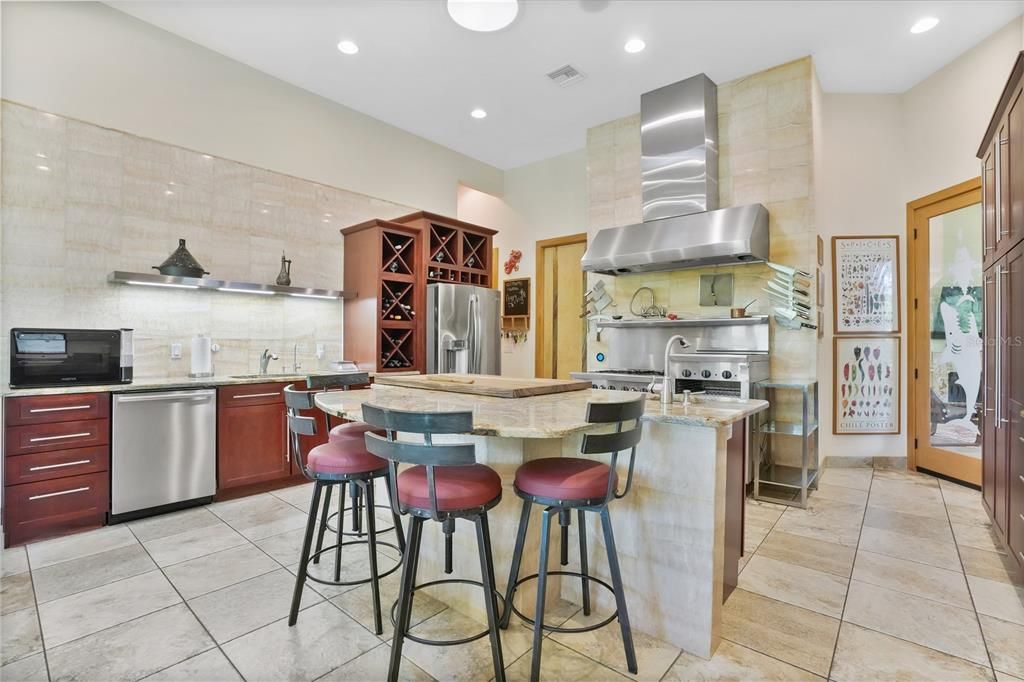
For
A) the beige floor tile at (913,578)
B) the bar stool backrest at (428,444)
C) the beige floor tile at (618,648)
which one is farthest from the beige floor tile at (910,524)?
the bar stool backrest at (428,444)

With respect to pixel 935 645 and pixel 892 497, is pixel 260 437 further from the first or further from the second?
pixel 892 497

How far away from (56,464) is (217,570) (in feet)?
4.43

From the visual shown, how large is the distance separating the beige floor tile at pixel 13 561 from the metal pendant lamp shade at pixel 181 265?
6.27 ft

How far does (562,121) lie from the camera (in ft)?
17.1

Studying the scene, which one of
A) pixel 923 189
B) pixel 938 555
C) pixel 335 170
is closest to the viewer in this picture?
pixel 938 555

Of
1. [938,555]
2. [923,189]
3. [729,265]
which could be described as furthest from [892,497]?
[923,189]

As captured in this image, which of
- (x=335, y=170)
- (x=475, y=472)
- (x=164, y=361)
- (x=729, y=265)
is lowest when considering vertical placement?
(x=475, y=472)

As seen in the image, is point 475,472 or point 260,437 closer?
point 475,472

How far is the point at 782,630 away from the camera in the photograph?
1.98 meters

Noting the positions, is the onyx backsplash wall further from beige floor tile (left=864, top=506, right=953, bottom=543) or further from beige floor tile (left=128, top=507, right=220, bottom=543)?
beige floor tile (left=864, top=506, right=953, bottom=543)

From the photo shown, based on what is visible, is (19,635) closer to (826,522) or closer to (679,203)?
(826,522)

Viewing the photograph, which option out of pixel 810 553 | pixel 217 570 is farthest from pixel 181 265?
pixel 810 553

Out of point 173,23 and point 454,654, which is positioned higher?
point 173,23

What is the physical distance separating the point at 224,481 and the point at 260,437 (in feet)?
1.25
